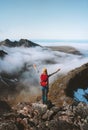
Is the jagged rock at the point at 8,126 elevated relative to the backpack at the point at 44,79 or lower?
lower

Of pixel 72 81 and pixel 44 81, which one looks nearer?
pixel 44 81

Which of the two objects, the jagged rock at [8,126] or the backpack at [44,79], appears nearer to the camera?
the jagged rock at [8,126]

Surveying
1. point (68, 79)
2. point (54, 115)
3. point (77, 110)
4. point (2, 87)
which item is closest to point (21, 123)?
point (54, 115)

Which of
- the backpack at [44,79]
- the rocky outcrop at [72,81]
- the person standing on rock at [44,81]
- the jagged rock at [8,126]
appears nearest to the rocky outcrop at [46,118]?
the jagged rock at [8,126]

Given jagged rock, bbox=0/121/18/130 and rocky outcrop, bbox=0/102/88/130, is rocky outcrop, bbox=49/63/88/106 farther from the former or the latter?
jagged rock, bbox=0/121/18/130

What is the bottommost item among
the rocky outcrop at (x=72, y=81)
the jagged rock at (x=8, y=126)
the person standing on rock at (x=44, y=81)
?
the rocky outcrop at (x=72, y=81)

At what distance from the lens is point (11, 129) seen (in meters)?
33.8

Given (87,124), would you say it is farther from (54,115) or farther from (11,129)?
(11,129)

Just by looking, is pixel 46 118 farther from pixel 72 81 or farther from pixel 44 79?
pixel 72 81

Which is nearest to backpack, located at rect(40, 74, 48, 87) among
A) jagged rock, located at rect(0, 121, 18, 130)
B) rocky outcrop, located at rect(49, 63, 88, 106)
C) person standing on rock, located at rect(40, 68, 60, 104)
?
person standing on rock, located at rect(40, 68, 60, 104)

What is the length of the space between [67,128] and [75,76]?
8338 centimetres

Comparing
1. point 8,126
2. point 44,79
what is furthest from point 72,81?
point 8,126

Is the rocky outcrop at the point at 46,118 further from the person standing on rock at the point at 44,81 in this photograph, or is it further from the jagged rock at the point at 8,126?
the person standing on rock at the point at 44,81

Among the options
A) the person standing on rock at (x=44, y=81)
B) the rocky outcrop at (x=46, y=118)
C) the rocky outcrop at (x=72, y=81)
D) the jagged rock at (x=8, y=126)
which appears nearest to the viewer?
the jagged rock at (x=8, y=126)
